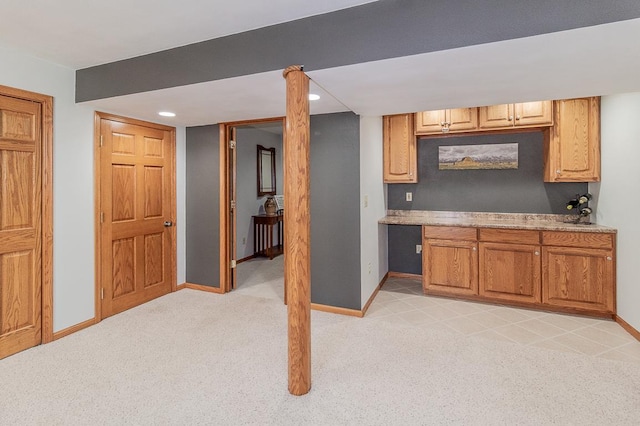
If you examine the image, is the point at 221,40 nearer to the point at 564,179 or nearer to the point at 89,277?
the point at 89,277

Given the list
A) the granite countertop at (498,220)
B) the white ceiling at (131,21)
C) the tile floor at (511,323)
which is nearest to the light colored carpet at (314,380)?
the tile floor at (511,323)

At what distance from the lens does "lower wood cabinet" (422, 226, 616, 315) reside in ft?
10.6

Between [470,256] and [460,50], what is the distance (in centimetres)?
248

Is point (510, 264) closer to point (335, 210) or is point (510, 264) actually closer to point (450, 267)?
point (450, 267)

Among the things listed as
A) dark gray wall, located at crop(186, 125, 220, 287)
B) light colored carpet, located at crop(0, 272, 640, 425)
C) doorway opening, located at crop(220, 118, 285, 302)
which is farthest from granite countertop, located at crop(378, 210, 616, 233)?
dark gray wall, located at crop(186, 125, 220, 287)

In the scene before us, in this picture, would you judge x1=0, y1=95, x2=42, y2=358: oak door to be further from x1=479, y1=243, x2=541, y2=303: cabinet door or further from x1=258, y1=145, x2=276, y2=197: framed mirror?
x1=479, y1=243, x2=541, y2=303: cabinet door

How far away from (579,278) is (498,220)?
39.0 inches

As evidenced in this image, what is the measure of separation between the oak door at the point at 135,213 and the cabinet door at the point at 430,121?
9.41 ft

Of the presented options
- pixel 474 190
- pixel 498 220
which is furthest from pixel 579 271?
pixel 474 190

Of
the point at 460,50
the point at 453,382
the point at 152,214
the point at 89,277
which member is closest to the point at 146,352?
the point at 89,277

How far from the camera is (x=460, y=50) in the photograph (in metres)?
1.80

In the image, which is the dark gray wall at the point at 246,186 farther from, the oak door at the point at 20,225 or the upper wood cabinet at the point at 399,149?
the oak door at the point at 20,225

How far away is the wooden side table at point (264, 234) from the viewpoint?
612cm

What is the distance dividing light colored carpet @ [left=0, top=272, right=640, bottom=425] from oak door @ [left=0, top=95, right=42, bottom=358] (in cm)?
23
